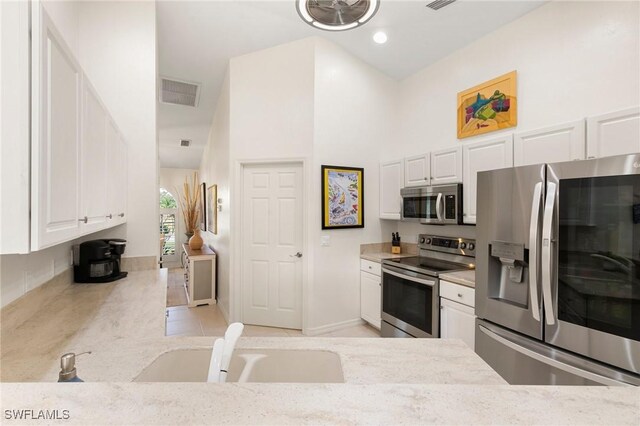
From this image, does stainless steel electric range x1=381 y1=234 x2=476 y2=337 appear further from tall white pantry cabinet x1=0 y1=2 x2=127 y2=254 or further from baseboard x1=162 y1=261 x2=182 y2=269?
baseboard x1=162 y1=261 x2=182 y2=269

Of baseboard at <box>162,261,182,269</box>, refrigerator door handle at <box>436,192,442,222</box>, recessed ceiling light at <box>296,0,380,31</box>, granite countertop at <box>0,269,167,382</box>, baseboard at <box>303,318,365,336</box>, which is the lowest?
baseboard at <box>162,261,182,269</box>

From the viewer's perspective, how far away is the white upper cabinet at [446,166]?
9.75ft

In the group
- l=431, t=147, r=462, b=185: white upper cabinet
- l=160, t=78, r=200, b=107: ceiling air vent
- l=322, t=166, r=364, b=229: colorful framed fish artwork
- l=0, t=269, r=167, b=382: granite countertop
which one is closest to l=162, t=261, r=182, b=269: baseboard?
l=160, t=78, r=200, b=107: ceiling air vent

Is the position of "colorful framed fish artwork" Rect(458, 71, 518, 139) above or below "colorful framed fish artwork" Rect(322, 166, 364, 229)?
above

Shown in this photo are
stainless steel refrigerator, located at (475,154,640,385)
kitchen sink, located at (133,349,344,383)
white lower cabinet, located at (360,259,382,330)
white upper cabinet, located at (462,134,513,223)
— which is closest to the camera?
kitchen sink, located at (133,349,344,383)

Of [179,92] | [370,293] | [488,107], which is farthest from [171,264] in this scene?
[488,107]

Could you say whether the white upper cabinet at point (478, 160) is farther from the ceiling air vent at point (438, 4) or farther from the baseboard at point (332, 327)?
the baseboard at point (332, 327)

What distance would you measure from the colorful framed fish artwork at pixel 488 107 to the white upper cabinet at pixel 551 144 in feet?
1.62

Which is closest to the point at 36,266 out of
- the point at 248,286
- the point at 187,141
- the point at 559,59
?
the point at 248,286

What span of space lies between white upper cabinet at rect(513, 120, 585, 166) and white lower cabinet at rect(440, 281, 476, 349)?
1.13 metres

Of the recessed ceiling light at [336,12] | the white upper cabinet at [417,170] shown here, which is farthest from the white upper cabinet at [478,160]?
the recessed ceiling light at [336,12]

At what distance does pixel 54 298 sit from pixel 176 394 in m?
2.06

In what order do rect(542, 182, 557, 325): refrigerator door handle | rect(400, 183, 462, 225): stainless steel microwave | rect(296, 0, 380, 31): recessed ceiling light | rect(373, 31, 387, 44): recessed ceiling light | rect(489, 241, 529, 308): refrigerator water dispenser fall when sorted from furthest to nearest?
1. rect(373, 31, 387, 44): recessed ceiling light
2. rect(400, 183, 462, 225): stainless steel microwave
3. rect(489, 241, 529, 308): refrigerator water dispenser
4. rect(542, 182, 557, 325): refrigerator door handle
5. rect(296, 0, 380, 31): recessed ceiling light

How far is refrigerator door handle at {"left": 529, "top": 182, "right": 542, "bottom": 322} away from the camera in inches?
70.5
